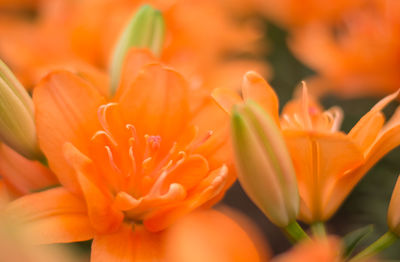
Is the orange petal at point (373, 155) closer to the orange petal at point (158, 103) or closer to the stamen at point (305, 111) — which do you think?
the stamen at point (305, 111)

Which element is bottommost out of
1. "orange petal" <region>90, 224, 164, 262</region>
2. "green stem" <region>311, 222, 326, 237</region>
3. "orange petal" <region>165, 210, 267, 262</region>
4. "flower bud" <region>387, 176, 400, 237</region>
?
"orange petal" <region>90, 224, 164, 262</region>

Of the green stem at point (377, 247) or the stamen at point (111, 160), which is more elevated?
the stamen at point (111, 160)

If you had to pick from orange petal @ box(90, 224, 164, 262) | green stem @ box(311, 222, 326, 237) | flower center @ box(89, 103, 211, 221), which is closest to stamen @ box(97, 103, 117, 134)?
flower center @ box(89, 103, 211, 221)

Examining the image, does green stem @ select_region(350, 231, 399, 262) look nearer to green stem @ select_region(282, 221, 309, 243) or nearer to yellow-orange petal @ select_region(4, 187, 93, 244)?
green stem @ select_region(282, 221, 309, 243)

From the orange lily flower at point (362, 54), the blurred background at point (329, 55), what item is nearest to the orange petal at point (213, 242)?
the blurred background at point (329, 55)

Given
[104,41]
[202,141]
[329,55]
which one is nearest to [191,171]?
[202,141]

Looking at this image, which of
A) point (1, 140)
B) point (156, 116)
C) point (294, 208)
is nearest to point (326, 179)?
point (294, 208)
